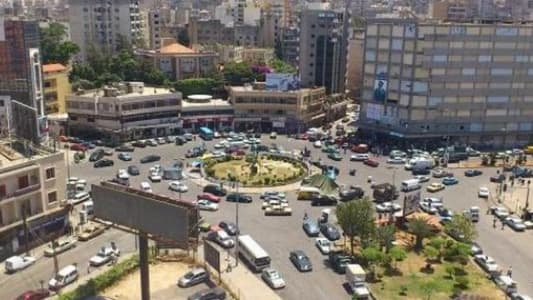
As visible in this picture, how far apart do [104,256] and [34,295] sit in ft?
24.2

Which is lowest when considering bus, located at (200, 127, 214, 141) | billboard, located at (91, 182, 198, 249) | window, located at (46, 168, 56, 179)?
bus, located at (200, 127, 214, 141)

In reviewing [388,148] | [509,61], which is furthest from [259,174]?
[509,61]

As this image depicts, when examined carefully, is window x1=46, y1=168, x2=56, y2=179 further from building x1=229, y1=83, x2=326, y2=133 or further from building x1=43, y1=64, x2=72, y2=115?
building x1=229, y1=83, x2=326, y2=133

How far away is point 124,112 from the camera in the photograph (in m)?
86.4

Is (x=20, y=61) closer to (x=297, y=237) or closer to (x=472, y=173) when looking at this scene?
(x=297, y=237)

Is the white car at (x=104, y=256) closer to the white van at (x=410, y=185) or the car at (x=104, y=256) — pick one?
the car at (x=104, y=256)

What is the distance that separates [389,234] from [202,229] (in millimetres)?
17138

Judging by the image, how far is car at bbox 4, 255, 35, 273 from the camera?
45.2m

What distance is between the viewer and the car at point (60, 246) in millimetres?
48181

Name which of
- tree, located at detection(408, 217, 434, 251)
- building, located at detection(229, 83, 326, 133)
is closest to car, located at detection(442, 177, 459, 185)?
tree, located at detection(408, 217, 434, 251)

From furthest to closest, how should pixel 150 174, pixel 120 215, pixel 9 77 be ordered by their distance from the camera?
pixel 9 77 → pixel 150 174 → pixel 120 215

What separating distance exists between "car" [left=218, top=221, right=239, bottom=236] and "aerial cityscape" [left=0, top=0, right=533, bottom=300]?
6.7 inches

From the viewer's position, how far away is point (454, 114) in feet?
289

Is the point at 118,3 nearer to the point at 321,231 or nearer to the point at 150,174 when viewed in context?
the point at 150,174
